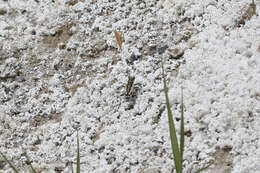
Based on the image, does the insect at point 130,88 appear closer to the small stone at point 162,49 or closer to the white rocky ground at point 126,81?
the white rocky ground at point 126,81

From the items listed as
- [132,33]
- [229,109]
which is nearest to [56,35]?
[132,33]

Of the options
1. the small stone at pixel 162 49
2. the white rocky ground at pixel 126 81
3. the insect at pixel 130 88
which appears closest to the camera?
the white rocky ground at pixel 126 81

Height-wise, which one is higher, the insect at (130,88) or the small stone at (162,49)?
the small stone at (162,49)

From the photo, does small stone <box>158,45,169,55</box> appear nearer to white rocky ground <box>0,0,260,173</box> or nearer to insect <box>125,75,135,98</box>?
white rocky ground <box>0,0,260,173</box>

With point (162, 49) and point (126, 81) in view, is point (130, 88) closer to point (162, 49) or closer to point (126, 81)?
point (126, 81)

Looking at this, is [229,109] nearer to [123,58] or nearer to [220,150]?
[220,150]

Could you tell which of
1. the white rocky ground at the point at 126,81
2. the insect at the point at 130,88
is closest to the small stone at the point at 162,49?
the white rocky ground at the point at 126,81

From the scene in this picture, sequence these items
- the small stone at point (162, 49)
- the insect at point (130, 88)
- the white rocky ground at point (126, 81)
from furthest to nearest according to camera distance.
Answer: the small stone at point (162, 49), the insect at point (130, 88), the white rocky ground at point (126, 81)

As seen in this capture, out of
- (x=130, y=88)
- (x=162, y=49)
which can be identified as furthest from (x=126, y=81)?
(x=162, y=49)
